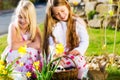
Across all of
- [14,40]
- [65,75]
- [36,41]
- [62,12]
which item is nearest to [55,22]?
[62,12]

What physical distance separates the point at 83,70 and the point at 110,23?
343cm

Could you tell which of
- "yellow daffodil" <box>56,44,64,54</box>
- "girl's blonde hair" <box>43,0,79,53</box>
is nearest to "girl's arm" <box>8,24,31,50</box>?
"girl's blonde hair" <box>43,0,79,53</box>

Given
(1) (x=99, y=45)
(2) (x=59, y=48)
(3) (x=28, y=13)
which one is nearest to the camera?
(2) (x=59, y=48)

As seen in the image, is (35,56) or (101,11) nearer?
(35,56)

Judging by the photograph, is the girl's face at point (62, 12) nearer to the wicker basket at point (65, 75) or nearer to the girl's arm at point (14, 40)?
the girl's arm at point (14, 40)

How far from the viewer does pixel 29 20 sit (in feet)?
13.9

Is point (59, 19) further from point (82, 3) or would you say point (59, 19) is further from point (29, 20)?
point (82, 3)

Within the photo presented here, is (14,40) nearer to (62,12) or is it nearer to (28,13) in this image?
(28,13)

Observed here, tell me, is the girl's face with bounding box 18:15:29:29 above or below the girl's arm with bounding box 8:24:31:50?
above

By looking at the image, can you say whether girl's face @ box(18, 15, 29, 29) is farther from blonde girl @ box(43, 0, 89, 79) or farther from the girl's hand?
the girl's hand

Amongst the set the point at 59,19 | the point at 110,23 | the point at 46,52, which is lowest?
the point at 110,23

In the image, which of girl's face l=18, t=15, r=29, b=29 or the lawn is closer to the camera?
girl's face l=18, t=15, r=29, b=29

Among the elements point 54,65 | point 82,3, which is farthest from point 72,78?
point 82,3

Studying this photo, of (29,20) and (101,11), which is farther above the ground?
(29,20)
